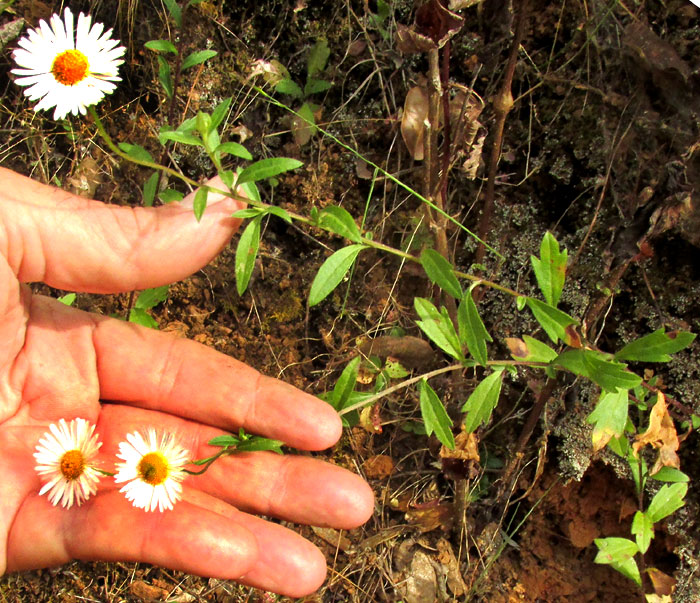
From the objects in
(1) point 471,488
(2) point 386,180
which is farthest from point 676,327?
(2) point 386,180

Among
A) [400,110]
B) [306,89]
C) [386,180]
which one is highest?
[306,89]

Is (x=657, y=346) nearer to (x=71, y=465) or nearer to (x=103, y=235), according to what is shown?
(x=103, y=235)

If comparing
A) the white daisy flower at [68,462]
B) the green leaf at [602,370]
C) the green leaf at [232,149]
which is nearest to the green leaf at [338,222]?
the green leaf at [232,149]

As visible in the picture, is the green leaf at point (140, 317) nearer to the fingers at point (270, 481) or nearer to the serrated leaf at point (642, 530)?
the fingers at point (270, 481)

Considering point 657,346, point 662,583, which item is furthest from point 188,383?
point 662,583

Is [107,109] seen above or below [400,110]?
above

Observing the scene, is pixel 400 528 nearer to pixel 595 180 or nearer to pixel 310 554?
pixel 310 554

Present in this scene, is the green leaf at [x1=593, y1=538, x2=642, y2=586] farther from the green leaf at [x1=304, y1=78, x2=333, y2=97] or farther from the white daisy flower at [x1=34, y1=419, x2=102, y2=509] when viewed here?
the green leaf at [x1=304, y1=78, x2=333, y2=97]
